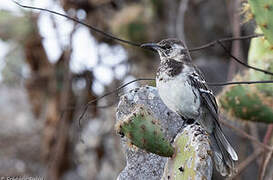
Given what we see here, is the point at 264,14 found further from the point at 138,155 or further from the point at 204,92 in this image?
the point at 138,155

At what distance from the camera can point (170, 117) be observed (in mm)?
2500

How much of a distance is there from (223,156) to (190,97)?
1.13 ft

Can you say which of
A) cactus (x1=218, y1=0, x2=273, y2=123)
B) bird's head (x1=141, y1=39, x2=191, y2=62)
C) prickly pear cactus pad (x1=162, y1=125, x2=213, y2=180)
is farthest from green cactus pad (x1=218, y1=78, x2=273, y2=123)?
prickly pear cactus pad (x1=162, y1=125, x2=213, y2=180)

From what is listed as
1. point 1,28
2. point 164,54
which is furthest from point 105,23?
point 164,54

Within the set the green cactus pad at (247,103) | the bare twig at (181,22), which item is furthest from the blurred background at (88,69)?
the green cactus pad at (247,103)

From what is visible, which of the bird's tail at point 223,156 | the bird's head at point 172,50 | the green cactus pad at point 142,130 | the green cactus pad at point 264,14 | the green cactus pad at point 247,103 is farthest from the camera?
the green cactus pad at point 247,103

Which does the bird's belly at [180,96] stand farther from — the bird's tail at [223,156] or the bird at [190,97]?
the bird's tail at [223,156]

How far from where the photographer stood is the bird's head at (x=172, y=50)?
2.74 meters

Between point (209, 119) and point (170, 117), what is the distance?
0.92ft

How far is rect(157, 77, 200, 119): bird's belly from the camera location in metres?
2.46

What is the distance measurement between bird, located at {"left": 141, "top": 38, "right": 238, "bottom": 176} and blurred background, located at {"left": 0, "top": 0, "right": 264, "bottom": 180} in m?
2.26

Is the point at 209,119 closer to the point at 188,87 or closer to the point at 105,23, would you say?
the point at 188,87

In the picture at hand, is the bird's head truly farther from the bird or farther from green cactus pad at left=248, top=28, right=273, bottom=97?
green cactus pad at left=248, top=28, right=273, bottom=97

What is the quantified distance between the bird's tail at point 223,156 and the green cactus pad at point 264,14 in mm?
573
